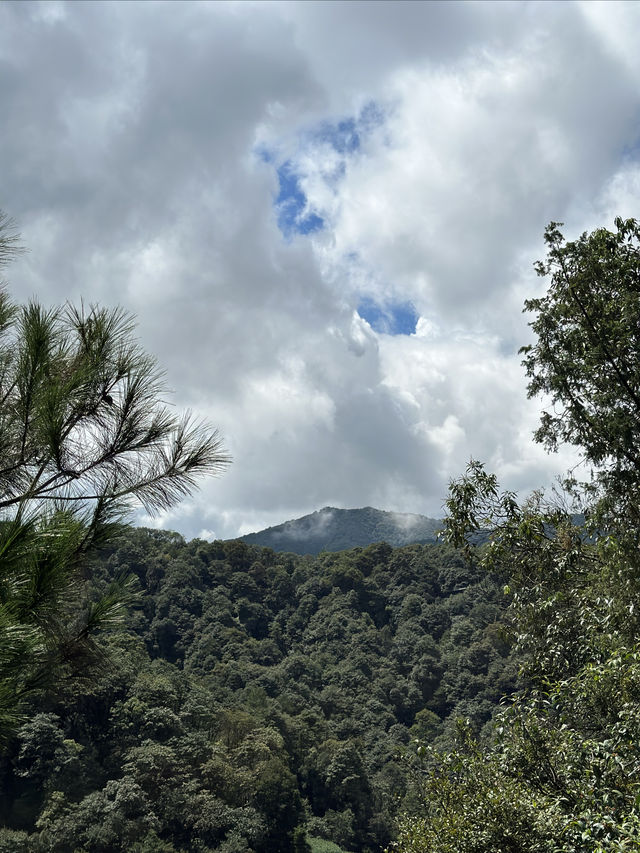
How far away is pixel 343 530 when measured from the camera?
18288cm

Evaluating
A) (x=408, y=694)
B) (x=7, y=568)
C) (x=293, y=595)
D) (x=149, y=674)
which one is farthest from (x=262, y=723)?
(x=7, y=568)

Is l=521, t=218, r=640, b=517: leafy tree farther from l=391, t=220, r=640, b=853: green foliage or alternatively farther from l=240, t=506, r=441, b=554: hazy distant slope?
l=240, t=506, r=441, b=554: hazy distant slope

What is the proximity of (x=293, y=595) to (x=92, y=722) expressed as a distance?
110ft

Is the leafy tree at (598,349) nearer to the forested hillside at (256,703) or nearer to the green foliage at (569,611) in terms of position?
the green foliage at (569,611)

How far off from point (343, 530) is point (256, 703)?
15088 centimetres

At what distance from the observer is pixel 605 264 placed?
16.8ft

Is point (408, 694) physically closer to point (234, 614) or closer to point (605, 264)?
point (234, 614)

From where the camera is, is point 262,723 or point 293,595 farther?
point 293,595

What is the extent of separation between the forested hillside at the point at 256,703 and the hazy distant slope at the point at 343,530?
11146 centimetres

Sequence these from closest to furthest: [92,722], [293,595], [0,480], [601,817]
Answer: [601,817] → [0,480] → [92,722] → [293,595]

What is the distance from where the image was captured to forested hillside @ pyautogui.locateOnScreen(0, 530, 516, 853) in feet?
69.9

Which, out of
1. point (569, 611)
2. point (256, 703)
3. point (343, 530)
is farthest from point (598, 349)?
point (343, 530)

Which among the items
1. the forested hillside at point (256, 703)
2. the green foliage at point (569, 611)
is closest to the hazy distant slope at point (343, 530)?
the forested hillside at point (256, 703)

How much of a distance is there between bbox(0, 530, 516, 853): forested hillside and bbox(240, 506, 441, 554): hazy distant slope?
366 feet
